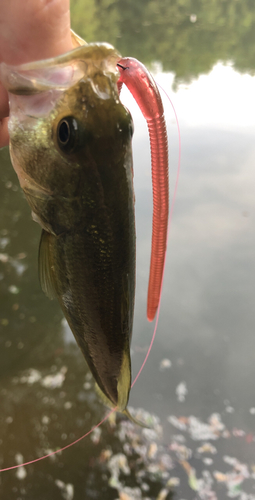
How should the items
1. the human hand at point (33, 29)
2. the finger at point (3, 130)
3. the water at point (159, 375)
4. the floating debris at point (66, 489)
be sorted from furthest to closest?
the water at point (159, 375)
the floating debris at point (66, 489)
the finger at point (3, 130)
the human hand at point (33, 29)

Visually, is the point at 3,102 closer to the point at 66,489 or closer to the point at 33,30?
the point at 33,30

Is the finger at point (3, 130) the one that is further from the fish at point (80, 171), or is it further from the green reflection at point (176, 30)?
the green reflection at point (176, 30)

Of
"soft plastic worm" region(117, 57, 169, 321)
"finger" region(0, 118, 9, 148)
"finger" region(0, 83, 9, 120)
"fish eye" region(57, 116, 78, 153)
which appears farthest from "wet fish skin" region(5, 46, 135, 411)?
"finger" region(0, 118, 9, 148)

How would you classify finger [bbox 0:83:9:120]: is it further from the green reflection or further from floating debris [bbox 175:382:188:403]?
the green reflection

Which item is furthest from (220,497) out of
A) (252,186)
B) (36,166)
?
(252,186)

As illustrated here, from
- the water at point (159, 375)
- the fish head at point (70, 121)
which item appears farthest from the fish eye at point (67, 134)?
the water at point (159, 375)

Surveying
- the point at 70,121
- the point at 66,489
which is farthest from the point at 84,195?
the point at 66,489
